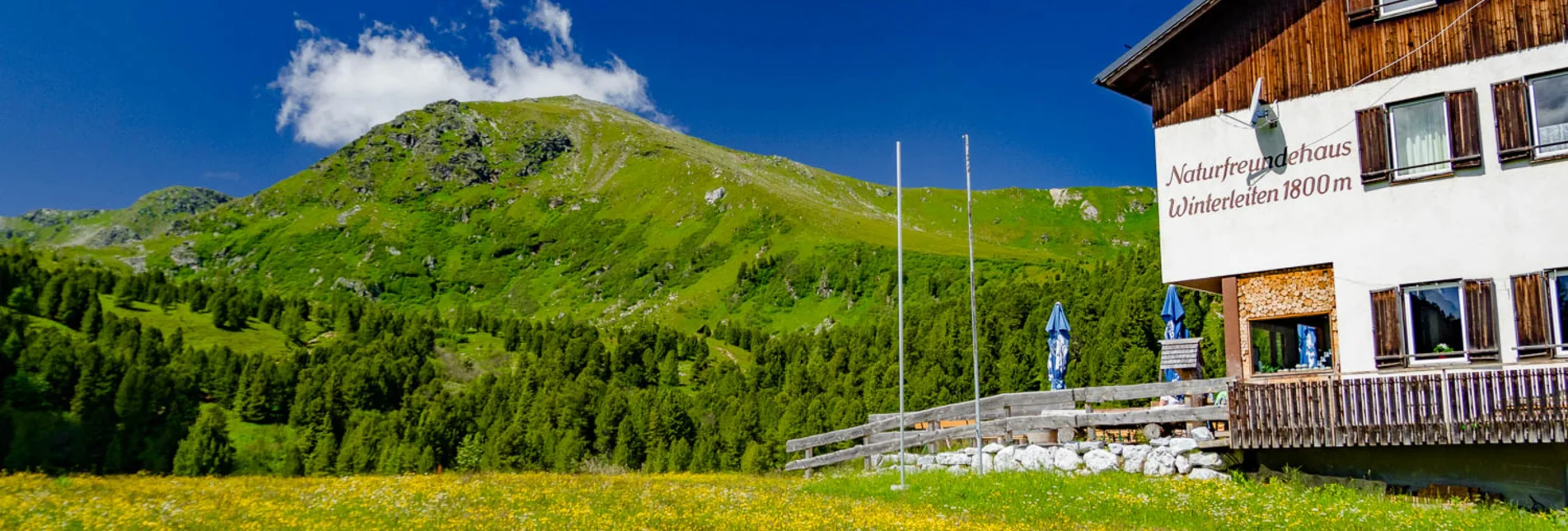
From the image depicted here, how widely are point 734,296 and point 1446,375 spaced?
143 meters

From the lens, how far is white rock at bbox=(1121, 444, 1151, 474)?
19797mm

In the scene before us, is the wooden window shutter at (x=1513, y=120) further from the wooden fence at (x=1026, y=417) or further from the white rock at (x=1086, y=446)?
the white rock at (x=1086, y=446)

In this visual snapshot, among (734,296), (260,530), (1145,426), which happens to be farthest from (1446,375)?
(734,296)

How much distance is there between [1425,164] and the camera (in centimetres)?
1816

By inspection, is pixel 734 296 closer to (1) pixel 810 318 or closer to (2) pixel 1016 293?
(1) pixel 810 318

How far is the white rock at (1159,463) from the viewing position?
19469 mm

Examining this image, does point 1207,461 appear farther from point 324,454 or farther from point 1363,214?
point 324,454

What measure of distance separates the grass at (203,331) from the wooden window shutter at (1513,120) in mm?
116429

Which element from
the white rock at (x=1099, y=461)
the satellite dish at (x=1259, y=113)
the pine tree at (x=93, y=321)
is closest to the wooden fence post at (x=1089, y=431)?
the white rock at (x=1099, y=461)

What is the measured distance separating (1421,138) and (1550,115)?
6.22ft

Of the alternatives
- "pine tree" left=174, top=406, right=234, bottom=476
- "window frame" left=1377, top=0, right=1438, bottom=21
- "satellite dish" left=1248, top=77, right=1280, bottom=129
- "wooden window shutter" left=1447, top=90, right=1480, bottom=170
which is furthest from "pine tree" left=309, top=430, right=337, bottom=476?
"wooden window shutter" left=1447, top=90, right=1480, bottom=170

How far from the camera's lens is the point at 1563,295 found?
55.1ft

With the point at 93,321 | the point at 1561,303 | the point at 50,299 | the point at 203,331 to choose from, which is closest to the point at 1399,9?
the point at 1561,303

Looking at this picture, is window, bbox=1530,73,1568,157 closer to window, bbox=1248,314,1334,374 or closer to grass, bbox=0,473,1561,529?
window, bbox=1248,314,1334,374
